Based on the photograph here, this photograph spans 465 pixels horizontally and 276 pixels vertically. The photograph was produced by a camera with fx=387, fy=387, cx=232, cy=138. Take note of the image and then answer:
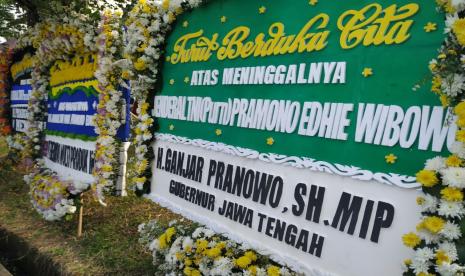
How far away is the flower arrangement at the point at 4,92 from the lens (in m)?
7.79

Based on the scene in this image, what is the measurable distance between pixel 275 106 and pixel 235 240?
1042 mm

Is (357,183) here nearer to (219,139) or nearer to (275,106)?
(275,106)

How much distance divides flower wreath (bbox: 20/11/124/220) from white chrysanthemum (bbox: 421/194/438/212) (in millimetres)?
3325

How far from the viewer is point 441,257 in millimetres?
1661

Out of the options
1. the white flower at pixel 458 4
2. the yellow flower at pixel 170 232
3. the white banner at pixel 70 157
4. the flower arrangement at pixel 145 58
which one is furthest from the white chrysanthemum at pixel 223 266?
the white banner at pixel 70 157

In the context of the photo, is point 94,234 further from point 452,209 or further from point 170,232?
point 452,209

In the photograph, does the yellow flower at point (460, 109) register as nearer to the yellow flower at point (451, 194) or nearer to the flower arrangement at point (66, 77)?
the yellow flower at point (451, 194)

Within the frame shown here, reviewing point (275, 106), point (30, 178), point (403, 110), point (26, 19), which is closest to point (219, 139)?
point (275, 106)

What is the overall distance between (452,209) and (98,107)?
368 cm

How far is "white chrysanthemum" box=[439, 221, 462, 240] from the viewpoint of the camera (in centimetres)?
166

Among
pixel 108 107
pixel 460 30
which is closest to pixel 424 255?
Answer: pixel 460 30

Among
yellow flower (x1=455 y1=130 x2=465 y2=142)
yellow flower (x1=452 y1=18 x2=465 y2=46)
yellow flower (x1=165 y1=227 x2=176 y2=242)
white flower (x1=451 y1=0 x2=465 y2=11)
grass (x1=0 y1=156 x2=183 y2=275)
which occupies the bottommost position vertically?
grass (x1=0 y1=156 x2=183 y2=275)

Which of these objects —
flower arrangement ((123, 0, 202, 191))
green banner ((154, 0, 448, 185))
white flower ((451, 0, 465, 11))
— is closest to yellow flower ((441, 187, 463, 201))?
green banner ((154, 0, 448, 185))

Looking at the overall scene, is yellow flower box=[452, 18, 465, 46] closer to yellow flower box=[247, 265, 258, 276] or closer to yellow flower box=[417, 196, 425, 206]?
yellow flower box=[417, 196, 425, 206]
